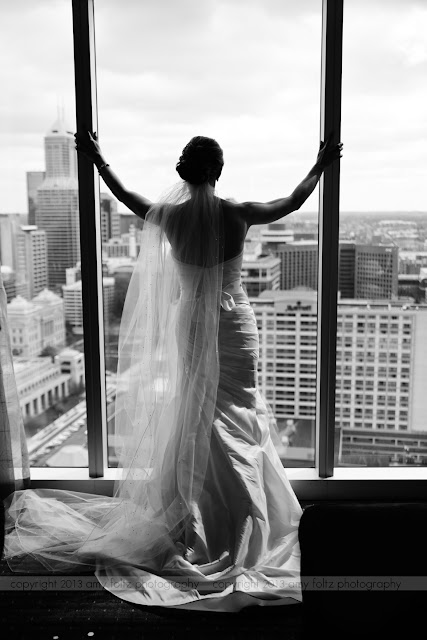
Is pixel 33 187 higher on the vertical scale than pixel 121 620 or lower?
higher

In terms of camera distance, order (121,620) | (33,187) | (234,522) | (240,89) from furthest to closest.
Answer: (33,187) → (240,89) → (234,522) → (121,620)

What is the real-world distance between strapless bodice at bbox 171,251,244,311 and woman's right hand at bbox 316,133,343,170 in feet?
1.97

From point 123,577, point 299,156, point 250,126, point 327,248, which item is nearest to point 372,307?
point 327,248

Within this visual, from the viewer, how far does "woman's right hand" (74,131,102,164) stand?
9.60 ft

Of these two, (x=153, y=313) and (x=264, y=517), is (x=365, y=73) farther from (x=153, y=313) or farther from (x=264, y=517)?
(x=264, y=517)

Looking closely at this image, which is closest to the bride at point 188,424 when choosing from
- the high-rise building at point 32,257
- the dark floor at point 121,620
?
the dark floor at point 121,620

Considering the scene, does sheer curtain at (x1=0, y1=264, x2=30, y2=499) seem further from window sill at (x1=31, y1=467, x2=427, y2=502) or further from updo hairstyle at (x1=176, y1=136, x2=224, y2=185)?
updo hairstyle at (x1=176, y1=136, x2=224, y2=185)

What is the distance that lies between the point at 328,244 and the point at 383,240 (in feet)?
0.91

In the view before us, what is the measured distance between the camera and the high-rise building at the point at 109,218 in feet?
10.4

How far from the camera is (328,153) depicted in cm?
296

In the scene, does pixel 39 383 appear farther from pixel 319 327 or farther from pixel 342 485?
pixel 342 485

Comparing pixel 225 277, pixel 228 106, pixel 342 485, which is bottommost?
pixel 342 485

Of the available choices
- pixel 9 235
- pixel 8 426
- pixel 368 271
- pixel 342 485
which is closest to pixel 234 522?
pixel 342 485

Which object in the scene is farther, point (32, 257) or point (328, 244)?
point (32, 257)
